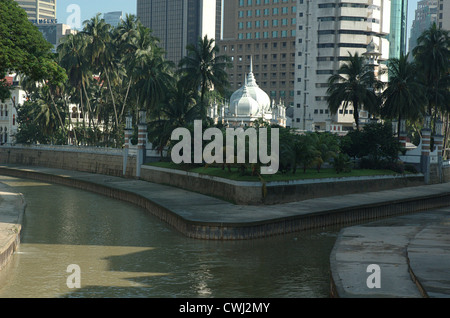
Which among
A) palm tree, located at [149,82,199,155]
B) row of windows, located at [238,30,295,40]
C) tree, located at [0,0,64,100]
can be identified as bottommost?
palm tree, located at [149,82,199,155]

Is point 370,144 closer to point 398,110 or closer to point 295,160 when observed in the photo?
point 398,110

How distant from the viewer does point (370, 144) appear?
52781 mm

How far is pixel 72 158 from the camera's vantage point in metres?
70.8

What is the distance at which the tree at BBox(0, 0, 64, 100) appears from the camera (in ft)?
115

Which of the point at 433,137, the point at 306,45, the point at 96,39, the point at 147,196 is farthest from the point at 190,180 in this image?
the point at 306,45

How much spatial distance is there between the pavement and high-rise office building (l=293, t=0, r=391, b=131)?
87243 millimetres

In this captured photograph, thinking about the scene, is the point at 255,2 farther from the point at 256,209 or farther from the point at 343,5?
the point at 256,209

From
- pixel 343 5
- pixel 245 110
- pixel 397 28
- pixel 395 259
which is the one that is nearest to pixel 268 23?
pixel 397 28

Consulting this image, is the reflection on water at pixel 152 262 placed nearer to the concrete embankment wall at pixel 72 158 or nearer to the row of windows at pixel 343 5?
the concrete embankment wall at pixel 72 158

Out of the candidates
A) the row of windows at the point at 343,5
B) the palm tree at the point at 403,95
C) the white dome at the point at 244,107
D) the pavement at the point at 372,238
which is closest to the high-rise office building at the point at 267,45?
the row of windows at the point at 343,5

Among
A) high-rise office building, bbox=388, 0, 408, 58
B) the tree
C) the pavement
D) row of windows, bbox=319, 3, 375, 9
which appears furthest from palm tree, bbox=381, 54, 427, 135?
high-rise office building, bbox=388, 0, 408, 58

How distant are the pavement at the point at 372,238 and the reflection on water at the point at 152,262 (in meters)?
1.32

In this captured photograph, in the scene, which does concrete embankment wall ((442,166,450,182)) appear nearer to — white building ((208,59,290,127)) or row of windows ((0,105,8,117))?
white building ((208,59,290,127))

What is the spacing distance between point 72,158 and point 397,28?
140370mm
